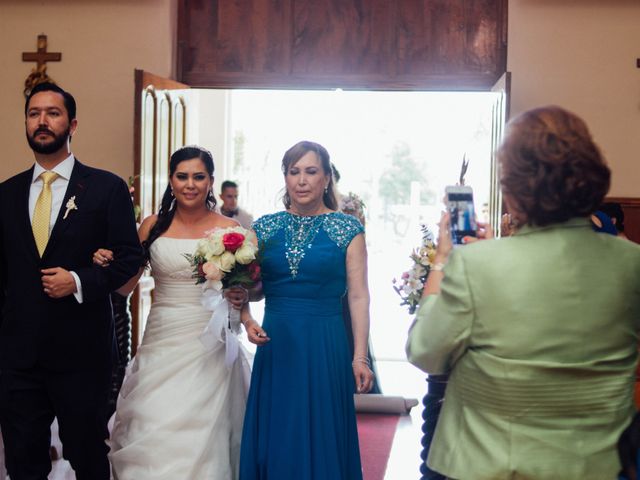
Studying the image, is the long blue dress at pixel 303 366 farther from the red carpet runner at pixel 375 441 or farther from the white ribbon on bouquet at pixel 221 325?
the red carpet runner at pixel 375 441

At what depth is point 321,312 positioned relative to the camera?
13.2ft

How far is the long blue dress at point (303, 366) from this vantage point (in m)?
3.91

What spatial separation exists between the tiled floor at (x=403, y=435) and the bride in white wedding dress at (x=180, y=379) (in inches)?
46.7

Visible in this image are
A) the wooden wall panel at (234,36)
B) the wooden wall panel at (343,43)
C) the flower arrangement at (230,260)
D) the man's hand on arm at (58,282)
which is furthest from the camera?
the wooden wall panel at (234,36)

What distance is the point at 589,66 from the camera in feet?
25.3

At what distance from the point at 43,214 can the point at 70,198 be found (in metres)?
0.14

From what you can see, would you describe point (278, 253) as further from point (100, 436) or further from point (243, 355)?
point (100, 436)

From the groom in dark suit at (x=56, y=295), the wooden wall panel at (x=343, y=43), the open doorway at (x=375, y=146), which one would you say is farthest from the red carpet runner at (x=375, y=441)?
the open doorway at (x=375, y=146)

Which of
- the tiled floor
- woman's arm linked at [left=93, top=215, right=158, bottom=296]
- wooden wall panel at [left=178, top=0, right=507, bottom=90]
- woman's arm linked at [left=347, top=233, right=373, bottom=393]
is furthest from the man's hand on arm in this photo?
wooden wall panel at [left=178, top=0, right=507, bottom=90]

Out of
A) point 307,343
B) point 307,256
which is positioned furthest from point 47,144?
point 307,343

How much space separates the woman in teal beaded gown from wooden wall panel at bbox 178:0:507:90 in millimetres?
4012

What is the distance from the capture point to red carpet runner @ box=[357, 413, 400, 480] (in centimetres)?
561

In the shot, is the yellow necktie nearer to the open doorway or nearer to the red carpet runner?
the red carpet runner

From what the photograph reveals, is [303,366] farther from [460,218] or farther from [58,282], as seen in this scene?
[460,218]
